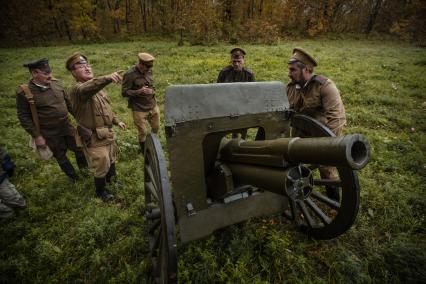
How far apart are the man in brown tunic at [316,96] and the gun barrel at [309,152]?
1.47 meters

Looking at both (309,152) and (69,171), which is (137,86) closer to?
(69,171)

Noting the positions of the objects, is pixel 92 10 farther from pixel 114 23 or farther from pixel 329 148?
pixel 329 148

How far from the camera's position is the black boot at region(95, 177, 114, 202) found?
145 inches

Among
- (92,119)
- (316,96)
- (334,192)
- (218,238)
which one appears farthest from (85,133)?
(334,192)

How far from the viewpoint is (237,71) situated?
5145 millimetres

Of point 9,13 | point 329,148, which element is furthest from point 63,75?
point 9,13

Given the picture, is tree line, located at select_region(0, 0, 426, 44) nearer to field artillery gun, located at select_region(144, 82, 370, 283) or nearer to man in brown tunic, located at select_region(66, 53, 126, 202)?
man in brown tunic, located at select_region(66, 53, 126, 202)

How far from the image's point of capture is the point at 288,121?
104 inches

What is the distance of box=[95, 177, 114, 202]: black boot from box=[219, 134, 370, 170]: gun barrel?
2.43 meters

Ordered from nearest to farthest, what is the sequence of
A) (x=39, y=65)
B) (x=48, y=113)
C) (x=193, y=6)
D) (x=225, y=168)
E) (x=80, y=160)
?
(x=225, y=168)
(x=39, y=65)
(x=48, y=113)
(x=80, y=160)
(x=193, y=6)

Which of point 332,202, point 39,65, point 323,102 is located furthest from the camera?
point 39,65

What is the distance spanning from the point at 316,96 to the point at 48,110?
4.07 m

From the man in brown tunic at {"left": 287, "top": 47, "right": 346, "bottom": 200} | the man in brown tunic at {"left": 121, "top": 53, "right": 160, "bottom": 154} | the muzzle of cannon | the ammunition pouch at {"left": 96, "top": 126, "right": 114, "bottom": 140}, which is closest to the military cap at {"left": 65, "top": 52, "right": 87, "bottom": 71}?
the ammunition pouch at {"left": 96, "top": 126, "right": 114, "bottom": 140}

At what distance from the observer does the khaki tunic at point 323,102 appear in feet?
9.92
